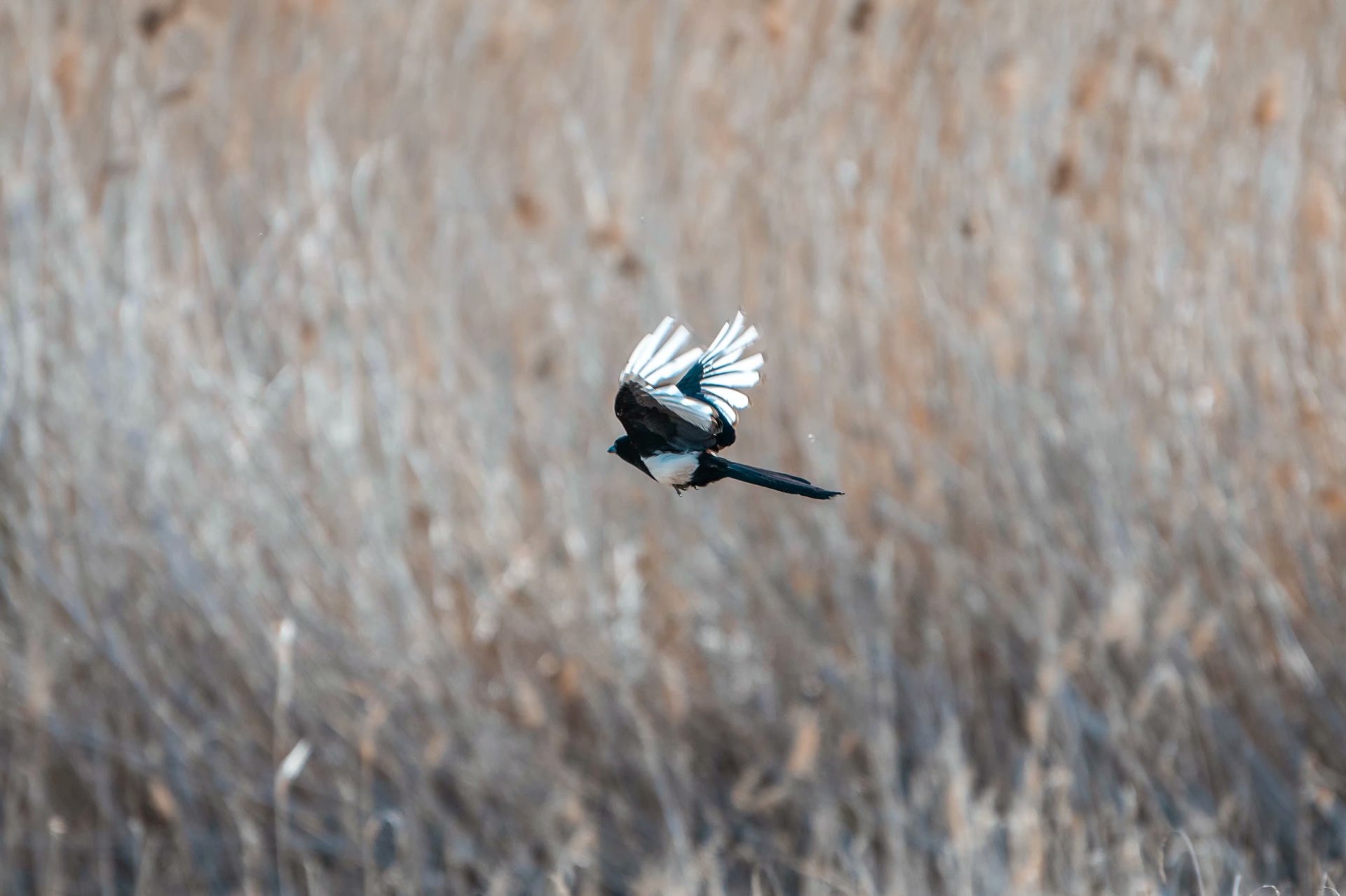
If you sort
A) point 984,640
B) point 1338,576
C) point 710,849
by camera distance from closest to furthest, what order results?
point 710,849 → point 1338,576 → point 984,640

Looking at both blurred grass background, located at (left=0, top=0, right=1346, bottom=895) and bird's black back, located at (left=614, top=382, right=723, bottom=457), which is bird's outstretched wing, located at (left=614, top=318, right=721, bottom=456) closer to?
bird's black back, located at (left=614, top=382, right=723, bottom=457)

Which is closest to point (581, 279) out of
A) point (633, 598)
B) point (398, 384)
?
point (398, 384)

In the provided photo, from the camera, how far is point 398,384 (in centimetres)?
235

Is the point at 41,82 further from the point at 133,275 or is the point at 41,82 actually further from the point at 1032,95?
the point at 1032,95

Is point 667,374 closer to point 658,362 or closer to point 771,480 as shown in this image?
point 658,362

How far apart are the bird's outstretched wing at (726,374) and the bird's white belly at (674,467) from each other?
3 centimetres

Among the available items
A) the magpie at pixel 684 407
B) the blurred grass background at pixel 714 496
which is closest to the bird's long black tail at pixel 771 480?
the magpie at pixel 684 407

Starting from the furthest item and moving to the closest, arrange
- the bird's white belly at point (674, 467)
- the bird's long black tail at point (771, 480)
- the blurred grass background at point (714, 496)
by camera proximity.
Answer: the blurred grass background at point (714, 496) → the bird's white belly at point (674, 467) → the bird's long black tail at point (771, 480)

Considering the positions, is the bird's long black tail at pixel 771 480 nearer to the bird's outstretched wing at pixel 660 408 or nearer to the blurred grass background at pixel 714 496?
the bird's outstretched wing at pixel 660 408

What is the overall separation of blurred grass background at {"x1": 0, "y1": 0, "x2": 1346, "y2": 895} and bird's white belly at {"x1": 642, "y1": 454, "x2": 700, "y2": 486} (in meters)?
1.47

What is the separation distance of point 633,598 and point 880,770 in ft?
1.56

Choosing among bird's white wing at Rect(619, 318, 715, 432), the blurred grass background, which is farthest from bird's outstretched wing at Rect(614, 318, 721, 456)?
the blurred grass background

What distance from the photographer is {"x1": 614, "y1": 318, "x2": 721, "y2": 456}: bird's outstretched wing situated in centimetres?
66

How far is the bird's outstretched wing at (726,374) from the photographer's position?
0.63 metres
